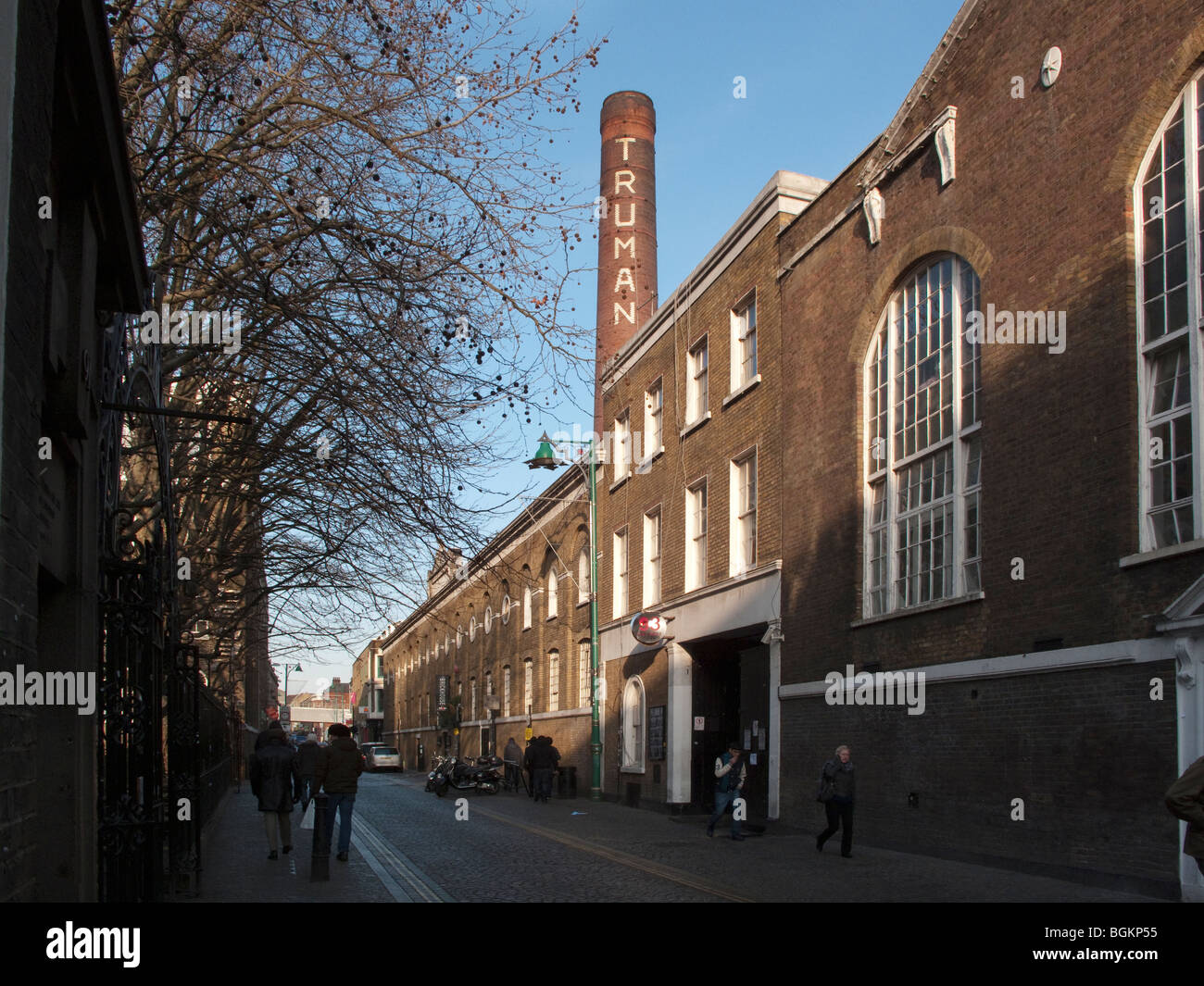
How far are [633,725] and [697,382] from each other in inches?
325

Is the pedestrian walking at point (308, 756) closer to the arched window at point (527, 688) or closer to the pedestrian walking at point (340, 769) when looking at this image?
the pedestrian walking at point (340, 769)

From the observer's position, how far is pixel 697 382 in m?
26.0

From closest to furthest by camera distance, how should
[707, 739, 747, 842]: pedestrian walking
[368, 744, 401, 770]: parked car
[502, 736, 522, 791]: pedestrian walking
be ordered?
1. [707, 739, 747, 842]: pedestrian walking
2. [502, 736, 522, 791]: pedestrian walking
3. [368, 744, 401, 770]: parked car

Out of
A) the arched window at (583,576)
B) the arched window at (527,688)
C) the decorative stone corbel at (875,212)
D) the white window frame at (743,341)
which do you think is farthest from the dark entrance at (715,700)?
the arched window at (527,688)

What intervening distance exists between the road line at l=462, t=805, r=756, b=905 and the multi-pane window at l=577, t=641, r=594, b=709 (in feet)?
35.6

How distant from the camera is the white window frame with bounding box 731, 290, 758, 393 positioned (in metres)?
23.2

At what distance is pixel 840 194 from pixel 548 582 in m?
20.7

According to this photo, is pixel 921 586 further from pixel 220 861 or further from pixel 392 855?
pixel 220 861

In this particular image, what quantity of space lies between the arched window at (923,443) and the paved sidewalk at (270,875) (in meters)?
8.10

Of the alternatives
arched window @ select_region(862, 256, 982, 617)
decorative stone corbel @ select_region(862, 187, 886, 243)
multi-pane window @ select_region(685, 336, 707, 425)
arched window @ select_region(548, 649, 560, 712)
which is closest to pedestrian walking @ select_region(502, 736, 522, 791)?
arched window @ select_region(548, 649, 560, 712)

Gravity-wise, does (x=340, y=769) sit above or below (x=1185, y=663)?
below

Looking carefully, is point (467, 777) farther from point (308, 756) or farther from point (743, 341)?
point (743, 341)

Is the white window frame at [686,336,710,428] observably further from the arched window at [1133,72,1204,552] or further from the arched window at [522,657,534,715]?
the arched window at [522,657,534,715]

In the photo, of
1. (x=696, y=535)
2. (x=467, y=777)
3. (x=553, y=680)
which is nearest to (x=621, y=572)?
(x=696, y=535)
